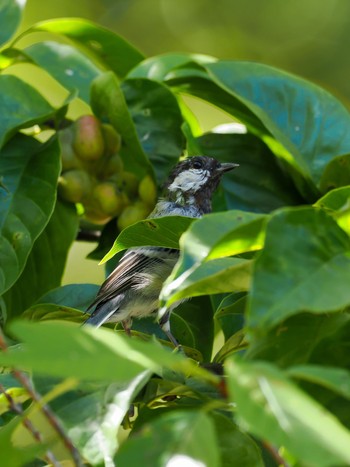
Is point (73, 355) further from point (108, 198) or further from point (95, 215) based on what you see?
point (95, 215)

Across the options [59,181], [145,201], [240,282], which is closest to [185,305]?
[145,201]

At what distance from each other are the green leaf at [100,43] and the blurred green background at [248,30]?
184 centimetres

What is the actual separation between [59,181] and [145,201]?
1.09ft

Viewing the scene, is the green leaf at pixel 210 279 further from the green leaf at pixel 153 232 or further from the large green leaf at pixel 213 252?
the green leaf at pixel 153 232

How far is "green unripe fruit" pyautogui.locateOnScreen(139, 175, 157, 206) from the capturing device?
332 centimetres

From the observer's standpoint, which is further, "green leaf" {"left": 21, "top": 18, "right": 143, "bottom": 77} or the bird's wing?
"green leaf" {"left": 21, "top": 18, "right": 143, "bottom": 77}

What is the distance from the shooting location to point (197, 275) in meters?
1.63

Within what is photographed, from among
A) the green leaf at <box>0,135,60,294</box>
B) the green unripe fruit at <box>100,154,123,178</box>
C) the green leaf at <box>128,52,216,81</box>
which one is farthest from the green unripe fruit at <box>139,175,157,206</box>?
the green leaf at <box>128,52,216,81</box>

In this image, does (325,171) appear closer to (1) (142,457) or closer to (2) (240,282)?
(2) (240,282)

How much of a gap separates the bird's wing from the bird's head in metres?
0.34

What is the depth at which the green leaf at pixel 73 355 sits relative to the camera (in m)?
1.13

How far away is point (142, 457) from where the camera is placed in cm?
121

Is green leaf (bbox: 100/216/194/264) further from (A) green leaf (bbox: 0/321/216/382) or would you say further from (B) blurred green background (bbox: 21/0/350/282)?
(B) blurred green background (bbox: 21/0/350/282)

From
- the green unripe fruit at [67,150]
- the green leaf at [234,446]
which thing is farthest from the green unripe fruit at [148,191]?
the green leaf at [234,446]
